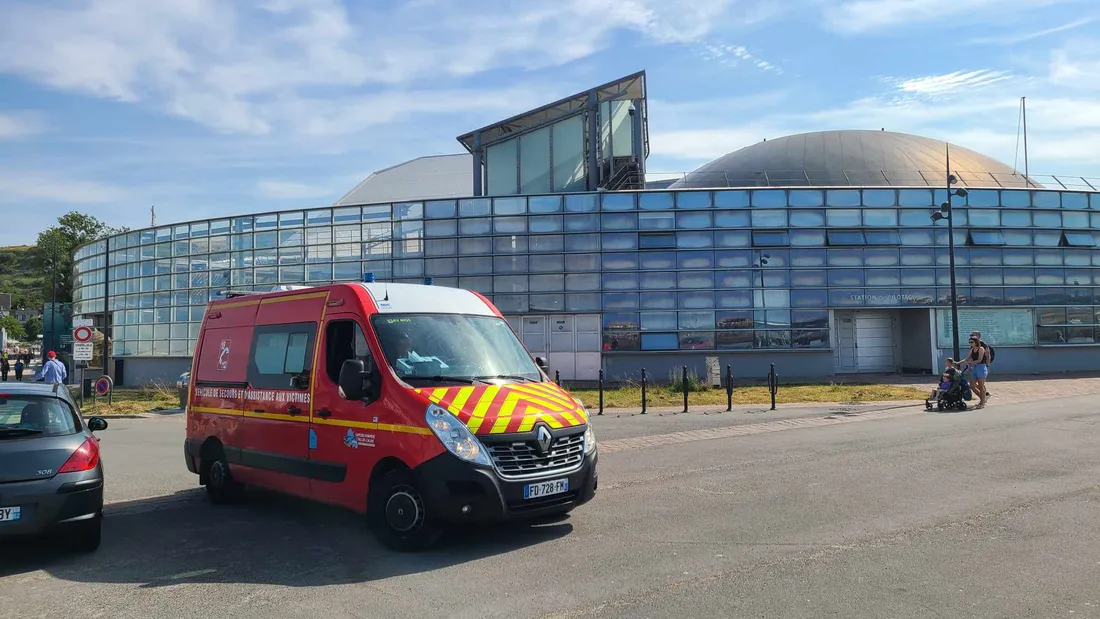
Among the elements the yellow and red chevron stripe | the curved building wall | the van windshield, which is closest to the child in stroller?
the curved building wall

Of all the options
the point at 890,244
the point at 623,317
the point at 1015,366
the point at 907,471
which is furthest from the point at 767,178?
the point at 907,471

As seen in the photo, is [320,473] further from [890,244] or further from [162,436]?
[890,244]

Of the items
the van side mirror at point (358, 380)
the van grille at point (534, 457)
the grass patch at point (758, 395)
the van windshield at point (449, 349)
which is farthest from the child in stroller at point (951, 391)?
the van side mirror at point (358, 380)

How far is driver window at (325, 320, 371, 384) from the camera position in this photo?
6996 millimetres

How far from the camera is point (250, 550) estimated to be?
6.47m

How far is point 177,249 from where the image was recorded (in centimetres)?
3222

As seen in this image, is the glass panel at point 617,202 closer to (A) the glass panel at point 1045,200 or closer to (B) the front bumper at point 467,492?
(A) the glass panel at point 1045,200

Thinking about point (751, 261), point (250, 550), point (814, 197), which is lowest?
point (250, 550)

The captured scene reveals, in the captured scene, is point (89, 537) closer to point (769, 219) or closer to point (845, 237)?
point (769, 219)

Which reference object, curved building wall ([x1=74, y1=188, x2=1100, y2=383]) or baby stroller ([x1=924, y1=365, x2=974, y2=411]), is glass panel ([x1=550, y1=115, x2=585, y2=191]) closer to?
curved building wall ([x1=74, y1=188, x2=1100, y2=383])

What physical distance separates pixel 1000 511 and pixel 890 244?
894 inches

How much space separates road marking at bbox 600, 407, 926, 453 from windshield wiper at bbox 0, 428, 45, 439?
25.3 feet

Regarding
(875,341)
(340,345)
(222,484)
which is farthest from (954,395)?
(222,484)

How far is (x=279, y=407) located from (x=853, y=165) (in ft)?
99.2
